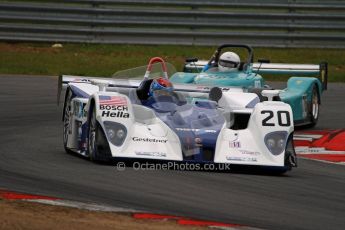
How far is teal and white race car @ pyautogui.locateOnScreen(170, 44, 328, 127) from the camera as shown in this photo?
17109mm

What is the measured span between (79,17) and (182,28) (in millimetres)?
2431

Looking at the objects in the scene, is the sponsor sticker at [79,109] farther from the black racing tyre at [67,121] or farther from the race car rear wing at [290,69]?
the race car rear wing at [290,69]

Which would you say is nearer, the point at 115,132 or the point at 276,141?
the point at 115,132

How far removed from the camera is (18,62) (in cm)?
2522

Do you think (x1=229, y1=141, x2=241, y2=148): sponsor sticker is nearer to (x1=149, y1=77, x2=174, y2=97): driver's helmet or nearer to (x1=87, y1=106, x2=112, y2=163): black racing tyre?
(x1=87, y1=106, x2=112, y2=163): black racing tyre

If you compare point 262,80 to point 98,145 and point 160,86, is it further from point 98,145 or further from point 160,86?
point 98,145

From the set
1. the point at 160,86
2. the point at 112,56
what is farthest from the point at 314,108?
the point at 112,56

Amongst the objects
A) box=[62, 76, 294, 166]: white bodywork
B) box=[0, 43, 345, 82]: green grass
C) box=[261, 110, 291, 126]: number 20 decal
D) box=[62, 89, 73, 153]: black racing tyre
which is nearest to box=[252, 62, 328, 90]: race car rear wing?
box=[0, 43, 345, 82]: green grass

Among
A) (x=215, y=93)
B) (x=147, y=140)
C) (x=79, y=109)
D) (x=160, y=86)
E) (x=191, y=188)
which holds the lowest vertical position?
(x=191, y=188)

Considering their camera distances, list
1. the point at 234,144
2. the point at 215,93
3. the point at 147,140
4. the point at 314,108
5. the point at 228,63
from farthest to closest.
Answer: the point at 228,63
the point at 314,108
the point at 215,93
the point at 234,144
the point at 147,140

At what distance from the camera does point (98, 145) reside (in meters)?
11.6

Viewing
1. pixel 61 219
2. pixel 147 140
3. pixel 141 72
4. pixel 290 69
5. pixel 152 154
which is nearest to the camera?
pixel 61 219

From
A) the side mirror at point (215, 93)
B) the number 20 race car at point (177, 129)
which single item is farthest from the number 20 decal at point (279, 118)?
the side mirror at point (215, 93)

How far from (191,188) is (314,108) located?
25.3 ft
